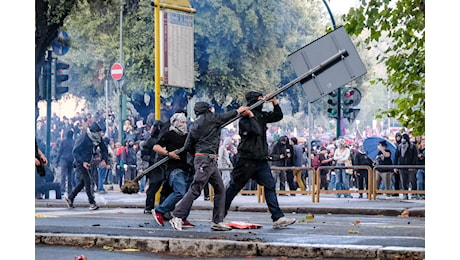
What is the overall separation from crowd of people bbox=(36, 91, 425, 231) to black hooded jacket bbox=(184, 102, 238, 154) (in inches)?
0.4

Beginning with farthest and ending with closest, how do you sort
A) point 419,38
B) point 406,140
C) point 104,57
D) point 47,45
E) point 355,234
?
1. point 104,57
2. point 47,45
3. point 406,140
4. point 419,38
5. point 355,234

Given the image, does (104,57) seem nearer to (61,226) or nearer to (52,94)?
(52,94)

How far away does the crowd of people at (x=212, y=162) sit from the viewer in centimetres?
1154

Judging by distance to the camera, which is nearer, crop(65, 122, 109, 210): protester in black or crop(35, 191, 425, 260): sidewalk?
crop(35, 191, 425, 260): sidewalk

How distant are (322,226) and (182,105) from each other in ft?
87.9

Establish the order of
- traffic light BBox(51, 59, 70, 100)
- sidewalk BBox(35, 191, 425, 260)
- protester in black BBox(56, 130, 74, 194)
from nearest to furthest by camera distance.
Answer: sidewalk BBox(35, 191, 425, 260), traffic light BBox(51, 59, 70, 100), protester in black BBox(56, 130, 74, 194)

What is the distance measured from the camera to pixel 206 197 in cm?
2061

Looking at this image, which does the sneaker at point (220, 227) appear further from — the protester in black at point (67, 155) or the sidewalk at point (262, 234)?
the protester in black at point (67, 155)

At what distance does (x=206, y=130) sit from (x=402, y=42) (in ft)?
9.92

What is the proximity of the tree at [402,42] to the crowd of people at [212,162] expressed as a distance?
1.62m

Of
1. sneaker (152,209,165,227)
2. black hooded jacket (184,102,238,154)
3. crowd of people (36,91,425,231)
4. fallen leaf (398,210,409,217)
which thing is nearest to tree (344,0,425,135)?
crowd of people (36,91,425,231)

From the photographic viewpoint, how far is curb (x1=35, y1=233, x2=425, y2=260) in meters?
8.68

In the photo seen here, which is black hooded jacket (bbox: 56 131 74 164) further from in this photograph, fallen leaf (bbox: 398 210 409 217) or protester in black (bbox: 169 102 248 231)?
protester in black (bbox: 169 102 248 231)
